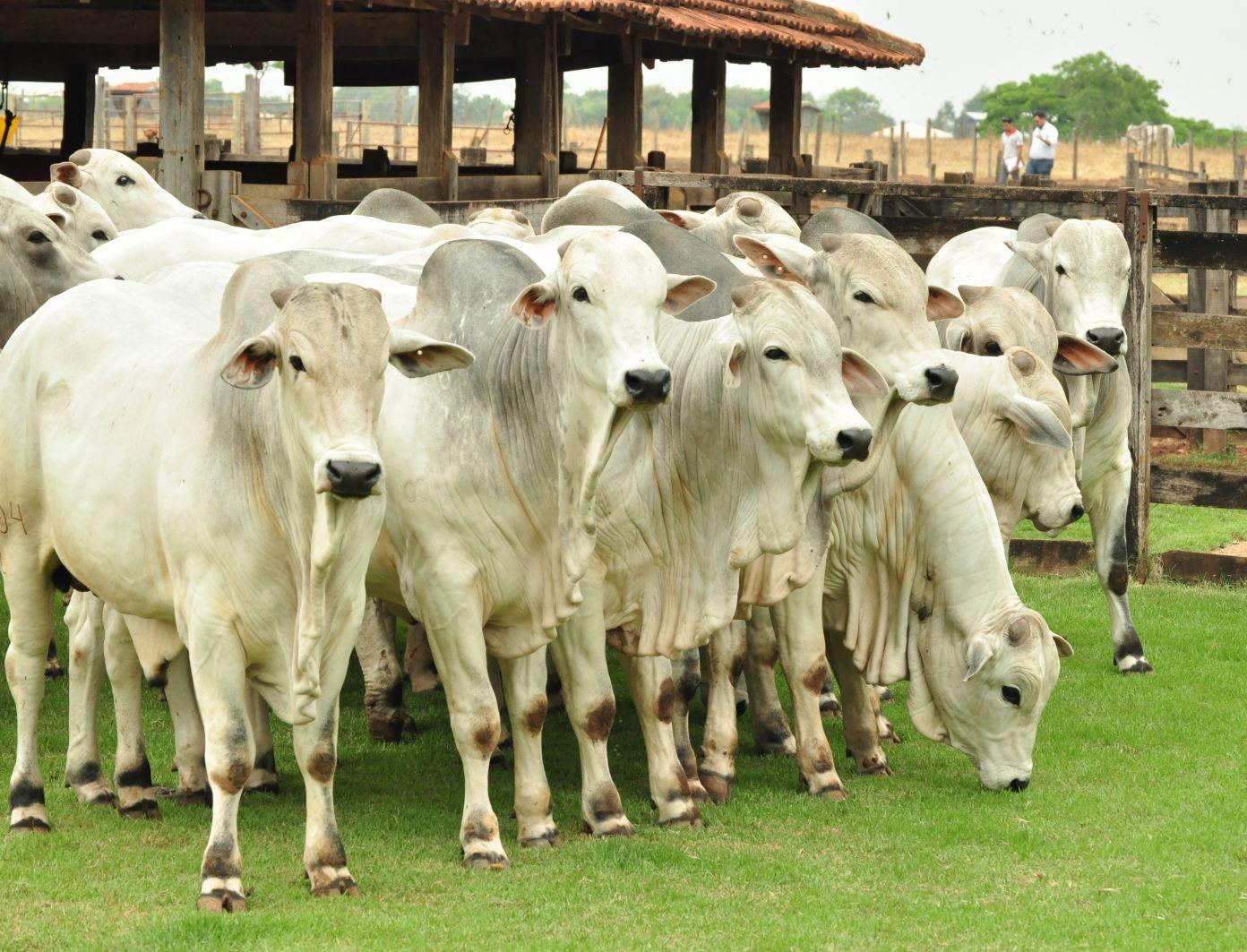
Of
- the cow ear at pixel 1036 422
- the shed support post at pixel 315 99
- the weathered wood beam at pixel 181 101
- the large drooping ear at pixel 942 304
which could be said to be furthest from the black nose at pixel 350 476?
the shed support post at pixel 315 99

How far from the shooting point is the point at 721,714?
6750mm

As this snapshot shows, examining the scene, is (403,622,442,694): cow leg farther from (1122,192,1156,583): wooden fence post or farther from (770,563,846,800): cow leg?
(1122,192,1156,583): wooden fence post

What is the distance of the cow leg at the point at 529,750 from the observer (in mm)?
5922

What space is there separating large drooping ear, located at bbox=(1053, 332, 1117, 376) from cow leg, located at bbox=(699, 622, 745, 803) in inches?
88.7

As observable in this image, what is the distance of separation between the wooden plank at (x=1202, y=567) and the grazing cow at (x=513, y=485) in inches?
228

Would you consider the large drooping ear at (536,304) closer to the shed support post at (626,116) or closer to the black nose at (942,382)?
the black nose at (942,382)

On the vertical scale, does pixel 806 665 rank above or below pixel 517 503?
below

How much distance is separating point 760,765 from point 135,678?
246 cm

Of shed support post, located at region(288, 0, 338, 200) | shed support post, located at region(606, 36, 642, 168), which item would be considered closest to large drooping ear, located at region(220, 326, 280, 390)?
shed support post, located at region(288, 0, 338, 200)

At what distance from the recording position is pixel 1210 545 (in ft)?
39.2

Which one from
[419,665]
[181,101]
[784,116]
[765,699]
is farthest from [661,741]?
[784,116]

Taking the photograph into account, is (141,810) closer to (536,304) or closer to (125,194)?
(536,304)

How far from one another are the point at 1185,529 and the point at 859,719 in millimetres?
6476

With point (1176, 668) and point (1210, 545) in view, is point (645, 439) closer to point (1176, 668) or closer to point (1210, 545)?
point (1176, 668)
